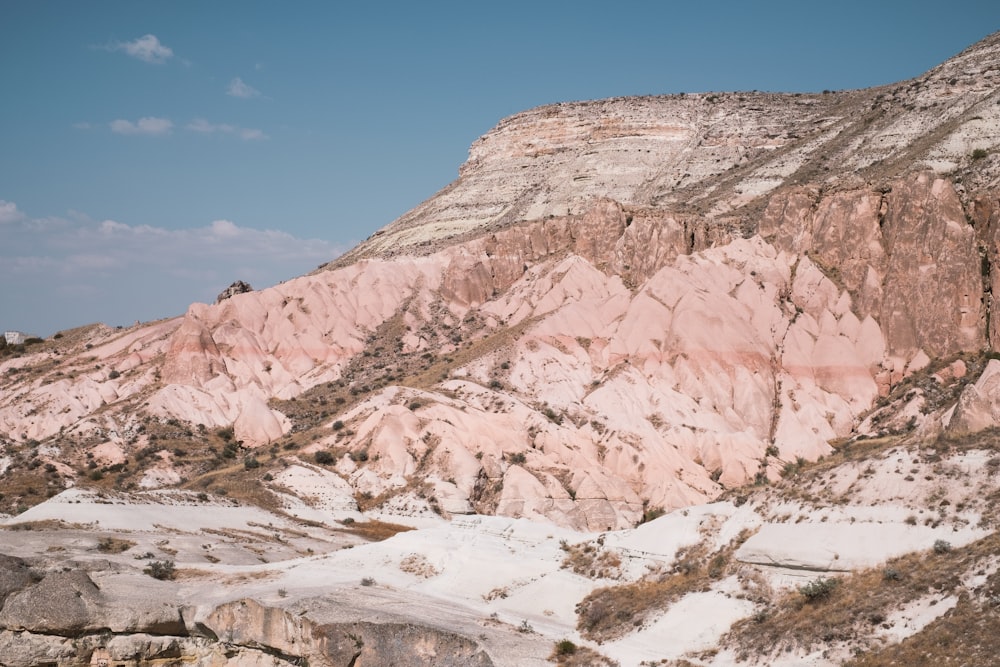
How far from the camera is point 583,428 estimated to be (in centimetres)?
6681

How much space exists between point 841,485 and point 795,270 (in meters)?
50.1

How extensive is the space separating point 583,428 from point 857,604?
136 feet

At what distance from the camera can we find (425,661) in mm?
26156

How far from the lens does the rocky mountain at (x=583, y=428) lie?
27891 mm

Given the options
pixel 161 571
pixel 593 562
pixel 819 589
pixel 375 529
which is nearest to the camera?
pixel 819 589

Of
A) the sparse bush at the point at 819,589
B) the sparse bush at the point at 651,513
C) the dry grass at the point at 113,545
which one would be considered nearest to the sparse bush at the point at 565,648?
the sparse bush at the point at 819,589

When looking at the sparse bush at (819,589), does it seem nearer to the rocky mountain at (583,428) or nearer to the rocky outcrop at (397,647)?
the rocky mountain at (583,428)

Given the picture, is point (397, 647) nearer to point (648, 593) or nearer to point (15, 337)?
point (648, 593)

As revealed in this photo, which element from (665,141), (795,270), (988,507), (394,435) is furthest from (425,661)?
(665,141)

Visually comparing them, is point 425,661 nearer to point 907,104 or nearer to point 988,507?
point 988,507

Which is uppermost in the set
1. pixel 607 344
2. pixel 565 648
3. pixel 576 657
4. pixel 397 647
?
pixel 607 344

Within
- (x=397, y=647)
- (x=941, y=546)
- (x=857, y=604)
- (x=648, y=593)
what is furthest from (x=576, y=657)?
(x=941, y=546)

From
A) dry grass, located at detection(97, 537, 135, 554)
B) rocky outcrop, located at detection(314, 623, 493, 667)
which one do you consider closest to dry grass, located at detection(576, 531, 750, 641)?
rocky outcrop, located at detection(314, 623, 493, 667)

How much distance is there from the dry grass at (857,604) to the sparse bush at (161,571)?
18.3 meters
